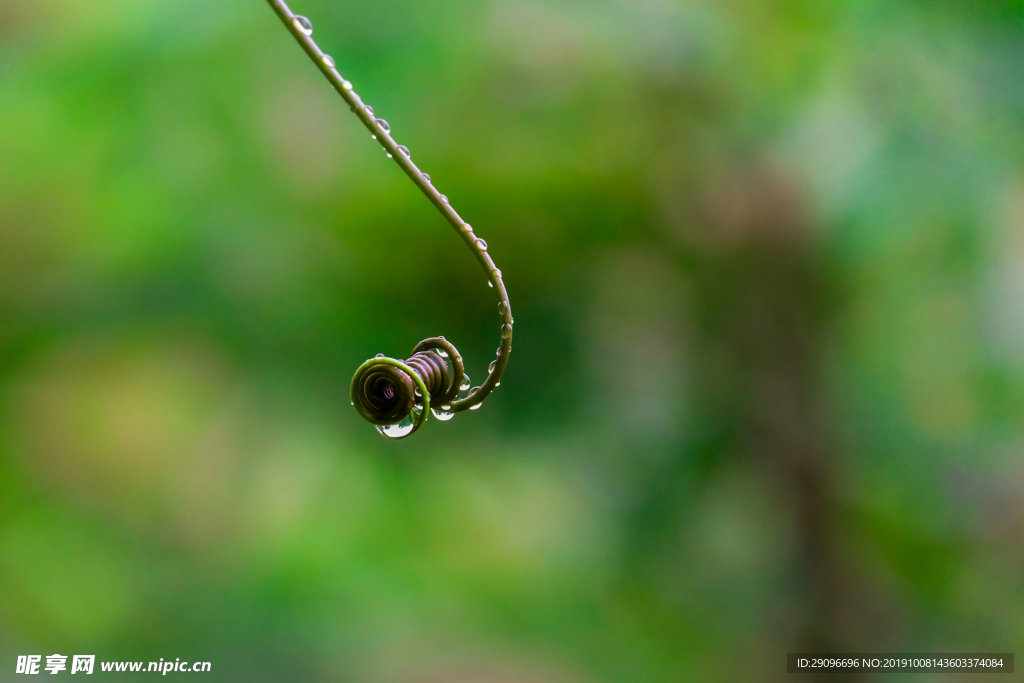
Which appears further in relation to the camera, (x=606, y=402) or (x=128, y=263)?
(x=606, y=402)

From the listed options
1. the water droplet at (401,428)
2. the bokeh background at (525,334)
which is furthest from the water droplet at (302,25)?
the bokeh background at (525,334)

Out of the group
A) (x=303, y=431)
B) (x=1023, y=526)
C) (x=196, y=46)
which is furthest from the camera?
(x=303, y=431)

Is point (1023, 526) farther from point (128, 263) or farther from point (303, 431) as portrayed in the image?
point (128, 263)

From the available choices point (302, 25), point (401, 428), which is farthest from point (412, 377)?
point (302, 25)

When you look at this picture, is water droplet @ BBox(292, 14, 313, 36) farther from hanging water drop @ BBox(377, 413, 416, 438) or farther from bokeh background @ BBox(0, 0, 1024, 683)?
bokeh background @ BBox(0, 0, 1024, 683)

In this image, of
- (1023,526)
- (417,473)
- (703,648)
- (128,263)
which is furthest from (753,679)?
(128,263)

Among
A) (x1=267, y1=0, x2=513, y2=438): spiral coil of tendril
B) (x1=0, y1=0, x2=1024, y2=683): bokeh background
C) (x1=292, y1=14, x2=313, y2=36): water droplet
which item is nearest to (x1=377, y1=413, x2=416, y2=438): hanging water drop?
(x1=267, y1=0, x2=513, y2=438): spiral coil of tendril

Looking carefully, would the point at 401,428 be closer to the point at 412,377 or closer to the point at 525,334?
the point at 412,377

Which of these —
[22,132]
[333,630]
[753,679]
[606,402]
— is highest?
[22,132]
